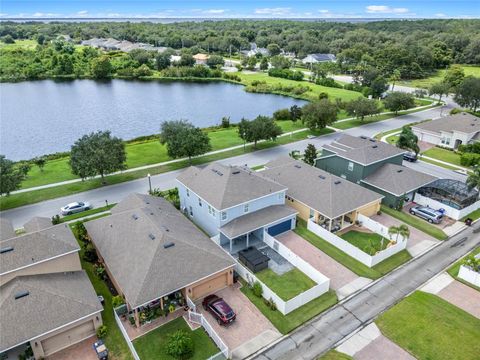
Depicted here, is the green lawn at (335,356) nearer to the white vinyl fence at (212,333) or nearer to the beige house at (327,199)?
the white vinyl fence at (212,333)

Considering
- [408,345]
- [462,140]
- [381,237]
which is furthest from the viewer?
[462,140]

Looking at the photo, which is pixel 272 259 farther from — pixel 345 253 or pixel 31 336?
pixel 31 336

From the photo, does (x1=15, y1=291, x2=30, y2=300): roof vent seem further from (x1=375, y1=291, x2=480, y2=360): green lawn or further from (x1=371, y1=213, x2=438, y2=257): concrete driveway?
(x1=371, y1=213, x2=438, y2=257): concrete driveway

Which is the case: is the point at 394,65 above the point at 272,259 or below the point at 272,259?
above

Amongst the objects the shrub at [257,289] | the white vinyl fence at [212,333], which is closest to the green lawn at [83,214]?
the white vinyl fence at [212,333]

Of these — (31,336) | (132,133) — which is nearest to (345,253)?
(31,336)

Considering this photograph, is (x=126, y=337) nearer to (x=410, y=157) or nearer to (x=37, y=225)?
(x=37, y=225)
